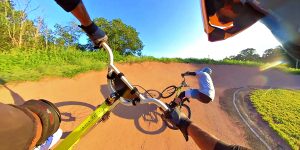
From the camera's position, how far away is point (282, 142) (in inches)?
223

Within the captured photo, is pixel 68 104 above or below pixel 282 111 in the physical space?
above

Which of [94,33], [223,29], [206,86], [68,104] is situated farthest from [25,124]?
[206,86]

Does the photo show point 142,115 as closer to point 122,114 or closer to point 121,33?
point 122,114

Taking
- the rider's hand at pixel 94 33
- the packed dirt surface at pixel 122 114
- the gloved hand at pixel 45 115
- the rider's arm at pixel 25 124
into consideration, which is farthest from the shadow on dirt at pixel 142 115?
the rider's arm at pixel 25 124

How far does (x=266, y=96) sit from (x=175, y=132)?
A: 4.60 metres

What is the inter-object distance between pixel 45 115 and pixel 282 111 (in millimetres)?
7508

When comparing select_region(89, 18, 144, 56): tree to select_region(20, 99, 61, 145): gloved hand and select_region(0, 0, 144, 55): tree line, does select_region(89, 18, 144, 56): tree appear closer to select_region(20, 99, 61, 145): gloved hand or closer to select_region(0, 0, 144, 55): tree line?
select_region(0, 0, 144, 55): tree line

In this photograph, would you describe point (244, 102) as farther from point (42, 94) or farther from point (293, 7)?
point (293, 7)

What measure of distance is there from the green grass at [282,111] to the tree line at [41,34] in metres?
9.14

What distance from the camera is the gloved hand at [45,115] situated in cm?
149

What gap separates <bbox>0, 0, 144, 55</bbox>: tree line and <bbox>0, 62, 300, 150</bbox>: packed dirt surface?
16.5ft

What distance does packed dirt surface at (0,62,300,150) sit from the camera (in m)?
5.15

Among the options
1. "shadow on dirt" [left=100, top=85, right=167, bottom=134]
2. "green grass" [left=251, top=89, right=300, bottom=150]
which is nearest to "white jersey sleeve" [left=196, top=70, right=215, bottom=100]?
"shadow on dirt" [left=100, top=85, right=167, bottom=134]

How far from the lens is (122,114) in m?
6.13
